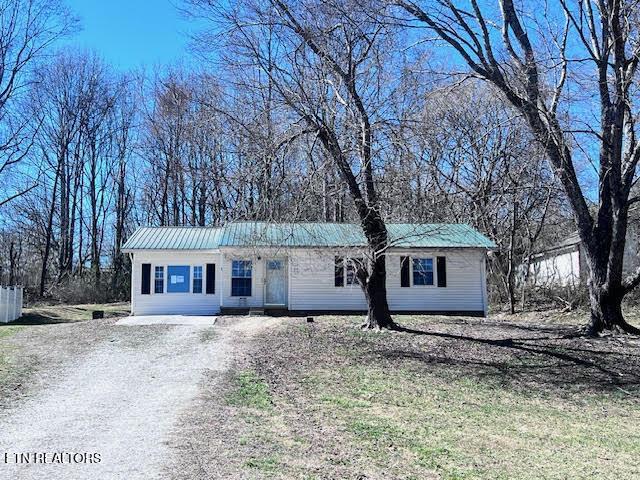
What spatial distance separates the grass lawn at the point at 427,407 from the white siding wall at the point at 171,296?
6.42m

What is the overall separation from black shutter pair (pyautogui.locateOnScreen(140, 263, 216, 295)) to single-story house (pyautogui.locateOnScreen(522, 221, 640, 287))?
1397 cm

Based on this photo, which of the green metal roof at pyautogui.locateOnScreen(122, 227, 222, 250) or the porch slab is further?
the green metal roof at pyautogui.locateOnScreen(122, 227, 222, 250)

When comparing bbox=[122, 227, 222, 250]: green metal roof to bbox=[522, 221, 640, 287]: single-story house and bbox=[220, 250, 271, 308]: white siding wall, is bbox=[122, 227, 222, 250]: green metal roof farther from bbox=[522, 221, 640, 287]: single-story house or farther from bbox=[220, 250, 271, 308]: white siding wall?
bbox=[522, 221, 640, 287]: single-story house

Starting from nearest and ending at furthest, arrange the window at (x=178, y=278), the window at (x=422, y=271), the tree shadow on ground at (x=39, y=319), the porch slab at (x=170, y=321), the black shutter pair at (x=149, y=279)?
the porch slab at (x=170, y=321) < the black shutter pair at (x=149, y=279) < the window at (x=178, y=278) < the window at (x=422, y=271) < the tree shadow on ground at (x=39, y=319)

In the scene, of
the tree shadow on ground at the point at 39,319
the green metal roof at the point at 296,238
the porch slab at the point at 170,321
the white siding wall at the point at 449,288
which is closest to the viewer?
the porch slab at the point at 170,321

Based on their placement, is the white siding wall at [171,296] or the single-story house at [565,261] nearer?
the white siding wall at [171,296]

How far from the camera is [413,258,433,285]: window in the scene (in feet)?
70.1

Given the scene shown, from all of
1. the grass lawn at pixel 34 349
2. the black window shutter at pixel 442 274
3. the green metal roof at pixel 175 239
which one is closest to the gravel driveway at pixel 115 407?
the grass lawn at pixel 34 349

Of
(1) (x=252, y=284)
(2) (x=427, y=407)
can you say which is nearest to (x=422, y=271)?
(1) (x=252, y=284)

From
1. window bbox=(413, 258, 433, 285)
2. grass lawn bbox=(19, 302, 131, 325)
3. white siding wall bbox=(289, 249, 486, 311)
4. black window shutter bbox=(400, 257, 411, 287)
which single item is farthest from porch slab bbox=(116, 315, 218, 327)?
window bbox=(413, 258, 433, 285)

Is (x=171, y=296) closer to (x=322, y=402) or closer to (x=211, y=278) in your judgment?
(x=211, y=278)

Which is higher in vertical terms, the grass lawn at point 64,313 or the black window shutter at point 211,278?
the black window shutter at point 211,278

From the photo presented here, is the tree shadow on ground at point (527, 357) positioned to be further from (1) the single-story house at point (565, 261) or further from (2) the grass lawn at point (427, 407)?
(1) the single-story house at point (565, 261)

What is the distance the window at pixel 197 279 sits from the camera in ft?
69.2
